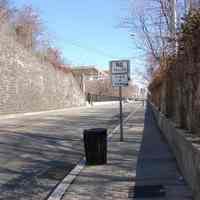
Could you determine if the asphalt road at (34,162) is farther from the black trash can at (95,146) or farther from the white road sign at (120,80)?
the white road sign at (120,80)

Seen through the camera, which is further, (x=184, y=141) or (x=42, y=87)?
(x=42, y=87)

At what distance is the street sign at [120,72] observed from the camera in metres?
17.5

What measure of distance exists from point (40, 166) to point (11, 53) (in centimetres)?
3206

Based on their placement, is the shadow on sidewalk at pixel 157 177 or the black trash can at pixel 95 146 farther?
the black trash can at pixel 95 146

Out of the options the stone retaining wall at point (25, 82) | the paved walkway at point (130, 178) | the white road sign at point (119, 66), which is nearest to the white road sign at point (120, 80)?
the white road sign at point (119, 66)

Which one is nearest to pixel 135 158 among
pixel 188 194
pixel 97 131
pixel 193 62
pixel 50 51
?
pixel 97 131

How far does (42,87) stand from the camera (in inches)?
2077

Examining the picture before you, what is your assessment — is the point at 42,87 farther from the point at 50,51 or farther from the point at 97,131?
the point at 97,131

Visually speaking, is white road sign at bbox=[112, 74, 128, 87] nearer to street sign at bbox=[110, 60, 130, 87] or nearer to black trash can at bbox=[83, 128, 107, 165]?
street sign at bbox=[110, 60, 130, 87]

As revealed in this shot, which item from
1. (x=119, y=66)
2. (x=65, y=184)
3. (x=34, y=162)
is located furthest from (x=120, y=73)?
(x=65, y=184)

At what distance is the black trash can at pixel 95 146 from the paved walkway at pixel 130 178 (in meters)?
0.27

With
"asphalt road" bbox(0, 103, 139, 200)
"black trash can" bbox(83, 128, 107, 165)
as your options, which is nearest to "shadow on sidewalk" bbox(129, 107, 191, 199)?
"black trash can" bbox(83, 128, 107, 165)

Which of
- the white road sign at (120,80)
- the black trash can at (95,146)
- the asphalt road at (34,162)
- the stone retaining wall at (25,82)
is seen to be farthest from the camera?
the stone retaining wall at (25,82)

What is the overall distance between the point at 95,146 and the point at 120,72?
668 cm
